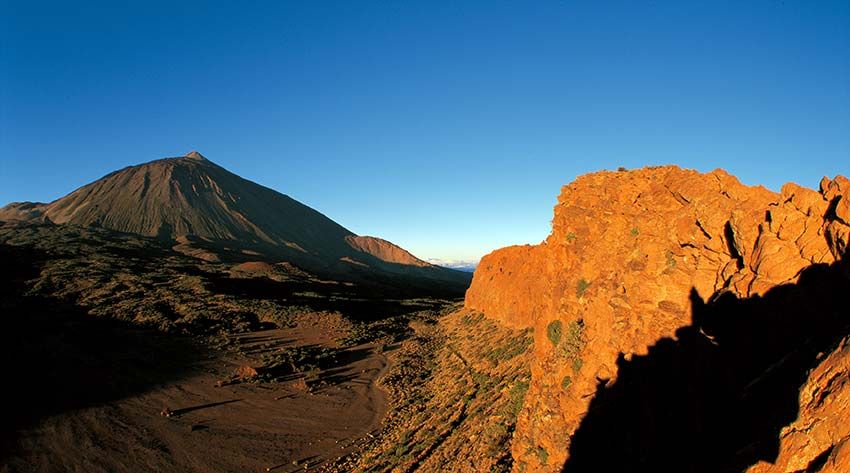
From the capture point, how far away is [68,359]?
1335 inches

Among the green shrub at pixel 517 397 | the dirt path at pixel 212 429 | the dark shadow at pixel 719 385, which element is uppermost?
the dark shadow at pixel 719 385

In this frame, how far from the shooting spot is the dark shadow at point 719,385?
634 cm

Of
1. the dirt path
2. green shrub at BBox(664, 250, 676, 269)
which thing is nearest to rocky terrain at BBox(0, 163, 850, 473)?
green shrub at BBox(664, 250, 676, 269)

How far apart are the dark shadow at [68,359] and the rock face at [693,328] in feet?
88.1

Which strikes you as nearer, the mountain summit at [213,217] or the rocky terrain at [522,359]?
the rocky terrain at [522,359]

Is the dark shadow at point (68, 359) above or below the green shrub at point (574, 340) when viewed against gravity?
below

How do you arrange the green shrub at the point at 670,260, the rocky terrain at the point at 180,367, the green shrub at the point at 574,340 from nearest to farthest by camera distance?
the green shrub at the point at 670,260, the green shrub at the point at 574,340, the rocky terrain at the point at 180,367

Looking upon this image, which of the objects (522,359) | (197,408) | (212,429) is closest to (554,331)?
(522,359)

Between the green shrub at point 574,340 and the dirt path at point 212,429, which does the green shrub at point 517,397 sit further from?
the dirt path at point 212,429

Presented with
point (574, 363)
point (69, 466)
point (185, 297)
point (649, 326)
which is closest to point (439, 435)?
point (574, 363)

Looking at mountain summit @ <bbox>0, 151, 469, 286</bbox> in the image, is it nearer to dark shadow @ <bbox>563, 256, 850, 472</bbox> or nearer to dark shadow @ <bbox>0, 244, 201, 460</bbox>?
dark shadow @ <bbox>0, 244, 201, 460</bbox>

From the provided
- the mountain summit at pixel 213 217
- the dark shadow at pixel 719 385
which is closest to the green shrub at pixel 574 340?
the dark shadow at pixel 719 385

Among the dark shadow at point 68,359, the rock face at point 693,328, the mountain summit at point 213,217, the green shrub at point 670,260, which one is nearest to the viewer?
the rock face at point 693,328

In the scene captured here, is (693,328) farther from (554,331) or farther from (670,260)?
Answer: (554,331)
